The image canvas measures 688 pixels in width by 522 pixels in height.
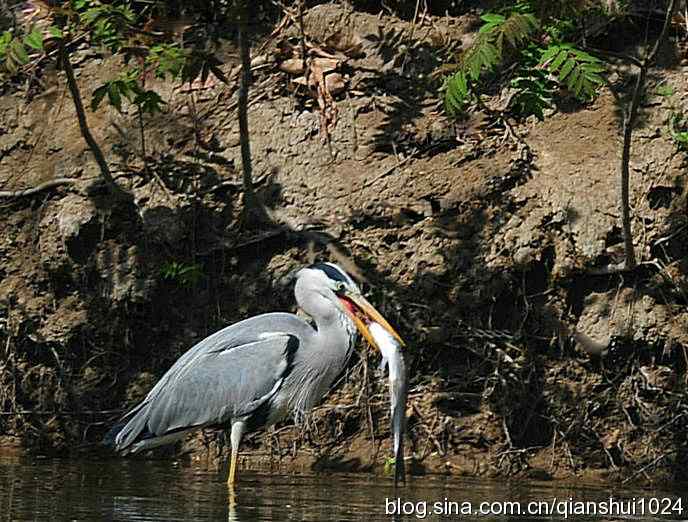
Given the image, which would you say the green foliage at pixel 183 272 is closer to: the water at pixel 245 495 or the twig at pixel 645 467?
the water at pixel 245 495

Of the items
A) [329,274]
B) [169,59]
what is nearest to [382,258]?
[329,274]

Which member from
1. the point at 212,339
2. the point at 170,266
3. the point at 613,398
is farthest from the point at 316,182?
the point at 613,398

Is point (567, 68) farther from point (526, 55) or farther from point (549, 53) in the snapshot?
point (526, 55)

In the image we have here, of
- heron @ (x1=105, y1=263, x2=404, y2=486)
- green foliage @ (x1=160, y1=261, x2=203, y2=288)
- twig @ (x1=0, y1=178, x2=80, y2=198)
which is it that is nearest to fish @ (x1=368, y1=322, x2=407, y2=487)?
heron @ (x1=105, y1=263, x2=404, y2=486)

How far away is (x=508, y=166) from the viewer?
→ 9641mm

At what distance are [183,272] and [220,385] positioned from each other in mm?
1307

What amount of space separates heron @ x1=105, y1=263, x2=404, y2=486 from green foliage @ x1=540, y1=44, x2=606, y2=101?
5.95ft

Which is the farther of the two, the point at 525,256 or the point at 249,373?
the point at 525,256

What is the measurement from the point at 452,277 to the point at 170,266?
1.97m

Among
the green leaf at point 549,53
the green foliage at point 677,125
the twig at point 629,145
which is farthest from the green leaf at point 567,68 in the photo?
the green foliage at point 677,125

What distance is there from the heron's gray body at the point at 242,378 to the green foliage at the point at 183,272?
1034 mm

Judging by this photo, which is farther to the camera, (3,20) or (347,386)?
(3,20)

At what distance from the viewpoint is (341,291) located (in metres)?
8.37

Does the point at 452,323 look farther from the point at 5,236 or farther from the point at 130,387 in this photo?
the point at 5,236
